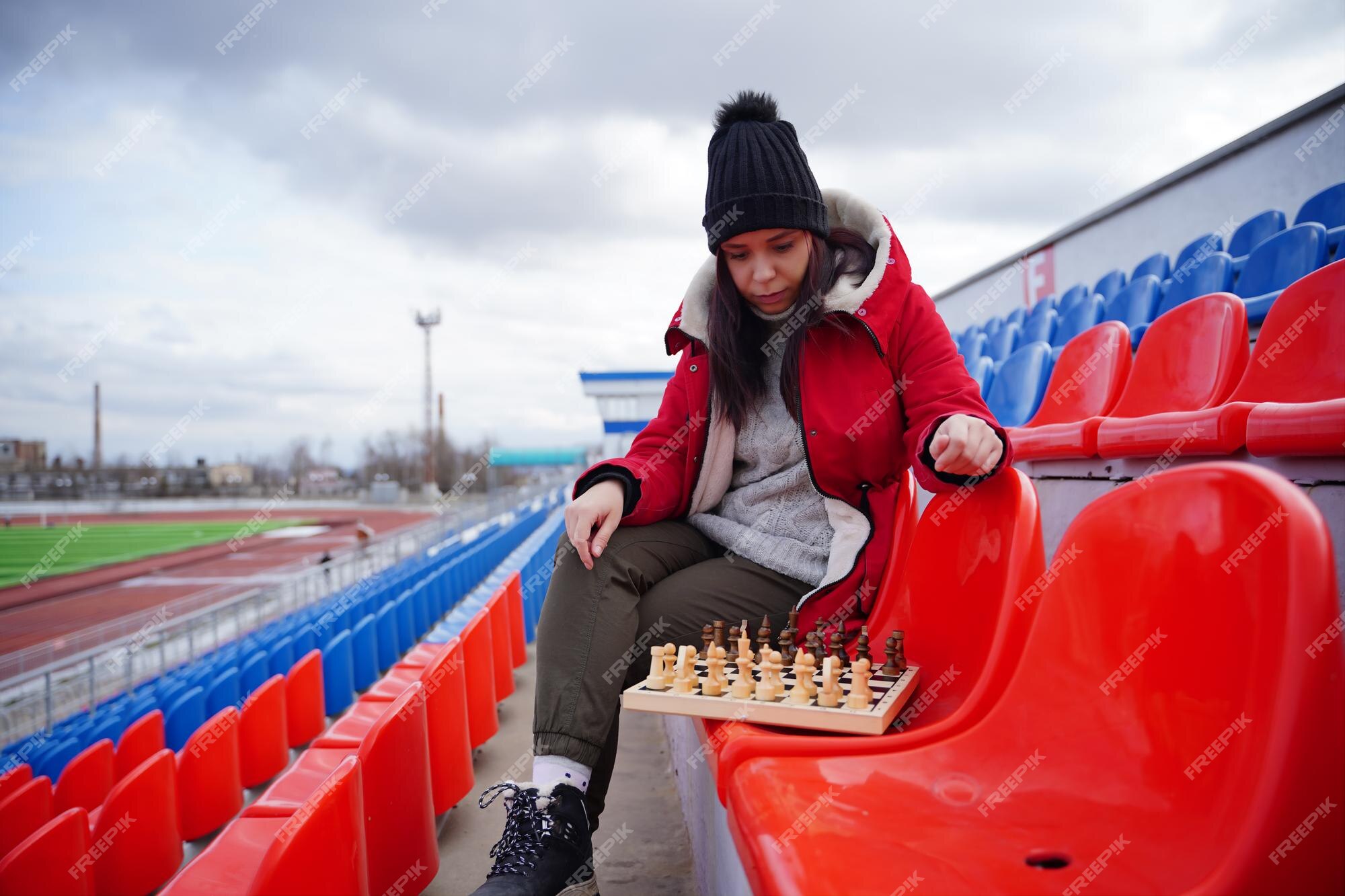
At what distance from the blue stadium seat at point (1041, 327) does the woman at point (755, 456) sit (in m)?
4.27

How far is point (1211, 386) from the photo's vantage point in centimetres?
205

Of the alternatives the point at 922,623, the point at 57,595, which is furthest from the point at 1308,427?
the point at 57,595

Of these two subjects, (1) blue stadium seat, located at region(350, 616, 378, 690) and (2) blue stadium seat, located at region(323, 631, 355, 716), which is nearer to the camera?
(2) blue stadium seat, located at region(323, 631, 355, 716)

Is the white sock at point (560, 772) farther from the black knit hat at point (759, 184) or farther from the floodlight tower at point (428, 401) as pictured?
the floodlight tower at point (428, 401)

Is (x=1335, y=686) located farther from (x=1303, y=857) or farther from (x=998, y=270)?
(x=998, y=270)

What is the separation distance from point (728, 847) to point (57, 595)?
2853cm

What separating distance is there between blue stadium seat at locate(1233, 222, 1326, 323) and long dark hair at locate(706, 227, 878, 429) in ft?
7.25

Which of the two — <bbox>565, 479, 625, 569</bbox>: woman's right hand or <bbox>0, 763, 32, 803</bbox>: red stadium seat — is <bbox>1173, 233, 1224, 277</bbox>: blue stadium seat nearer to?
<bbox>565, 479, 625, 569</bbox>: woman's right hand

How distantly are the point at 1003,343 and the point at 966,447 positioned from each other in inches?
200

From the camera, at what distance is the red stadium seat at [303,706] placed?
161 inches

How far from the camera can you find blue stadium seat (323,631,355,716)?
4848 mm

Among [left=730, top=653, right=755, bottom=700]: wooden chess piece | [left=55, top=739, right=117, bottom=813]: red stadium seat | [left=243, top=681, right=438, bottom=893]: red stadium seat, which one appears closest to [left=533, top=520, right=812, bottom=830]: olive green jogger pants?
[left=730, top=653, right=755, bottom=700]: wooden chess piece

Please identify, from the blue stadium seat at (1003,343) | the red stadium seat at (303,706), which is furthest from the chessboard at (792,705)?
the blue stadium seat at (1003,343)

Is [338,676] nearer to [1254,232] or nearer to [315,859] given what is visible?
[315,859]
